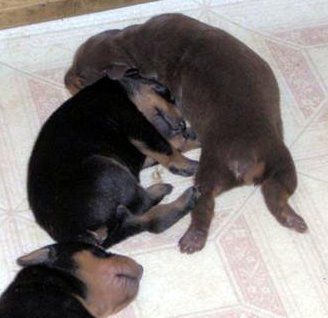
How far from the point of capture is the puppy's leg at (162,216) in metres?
2.54

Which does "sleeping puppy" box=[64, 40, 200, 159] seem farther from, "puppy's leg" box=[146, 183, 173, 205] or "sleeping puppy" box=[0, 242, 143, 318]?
"sleeping puppy" box=[0, 242, 143, 318]

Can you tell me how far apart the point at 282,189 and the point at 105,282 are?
62cm

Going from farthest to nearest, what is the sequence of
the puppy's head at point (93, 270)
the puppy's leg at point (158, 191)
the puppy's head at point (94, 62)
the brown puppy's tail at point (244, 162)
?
the puppy's head at point (94, 62)
the puppy's leg at point (158, 191)
the brown puppy's tail at point (244, 162)
the puppy's head at point (93, 270)

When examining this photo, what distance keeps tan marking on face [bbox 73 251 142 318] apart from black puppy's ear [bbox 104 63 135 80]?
0.64 m

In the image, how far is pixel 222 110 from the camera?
8.26ft

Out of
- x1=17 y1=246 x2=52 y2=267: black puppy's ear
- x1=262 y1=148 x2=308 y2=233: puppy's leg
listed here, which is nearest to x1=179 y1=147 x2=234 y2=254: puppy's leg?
x1=262 y1=148 x2=308 y2=233: puppy's leg

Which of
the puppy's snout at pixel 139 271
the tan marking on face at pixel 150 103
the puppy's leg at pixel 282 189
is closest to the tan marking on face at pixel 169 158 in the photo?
the tan marking on face at pixel 150 103

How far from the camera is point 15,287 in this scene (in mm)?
2133

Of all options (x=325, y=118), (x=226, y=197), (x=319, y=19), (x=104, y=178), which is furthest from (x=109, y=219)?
(x=319, y=19)

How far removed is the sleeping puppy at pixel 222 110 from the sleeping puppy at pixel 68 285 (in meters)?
0.37

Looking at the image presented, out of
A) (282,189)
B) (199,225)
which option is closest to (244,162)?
(282,189)

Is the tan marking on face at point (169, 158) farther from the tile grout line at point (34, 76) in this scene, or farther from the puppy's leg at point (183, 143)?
the tile grout line at point (34, 76)

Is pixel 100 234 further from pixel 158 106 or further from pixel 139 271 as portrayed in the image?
pixel 158 106

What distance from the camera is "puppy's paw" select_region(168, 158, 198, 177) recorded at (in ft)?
8.93
